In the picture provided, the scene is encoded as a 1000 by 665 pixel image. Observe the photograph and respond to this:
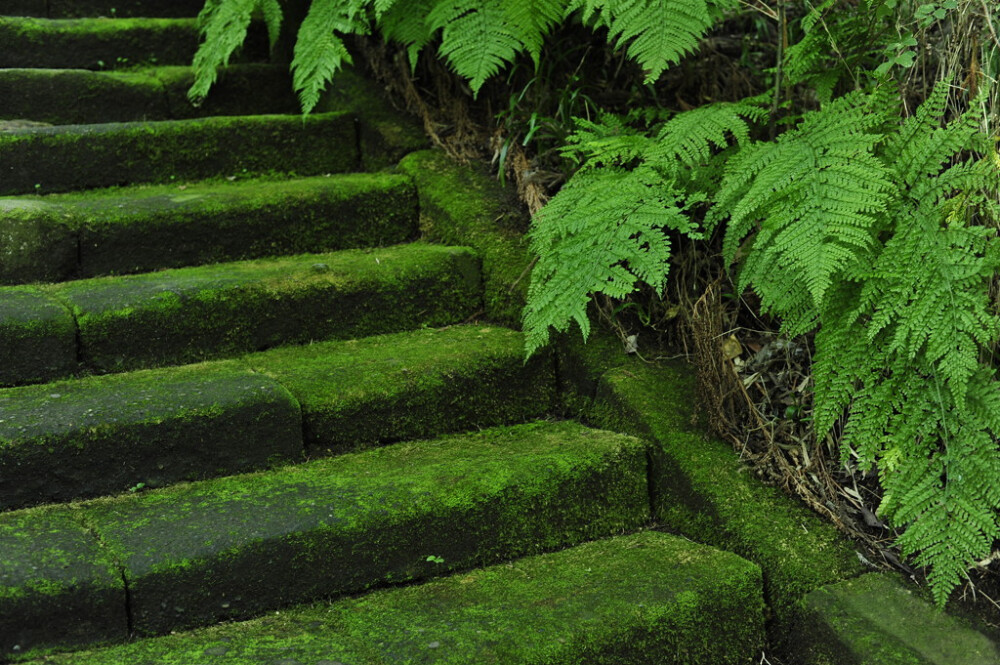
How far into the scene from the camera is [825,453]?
7.92 ft

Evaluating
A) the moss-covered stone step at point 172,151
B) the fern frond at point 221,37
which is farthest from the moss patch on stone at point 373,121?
the fern frond at point 221,37

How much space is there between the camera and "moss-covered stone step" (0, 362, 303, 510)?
2.20 m

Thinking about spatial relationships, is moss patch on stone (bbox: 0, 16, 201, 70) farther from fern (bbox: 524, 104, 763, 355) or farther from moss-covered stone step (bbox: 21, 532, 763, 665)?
moss-covered stone step (bbox: 21, 532, 763, 665)

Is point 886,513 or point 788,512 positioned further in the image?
point 788,512

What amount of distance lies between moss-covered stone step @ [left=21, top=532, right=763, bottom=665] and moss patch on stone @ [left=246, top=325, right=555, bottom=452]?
1.72 feet

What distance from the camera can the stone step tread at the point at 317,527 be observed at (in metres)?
1.98

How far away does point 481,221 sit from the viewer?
10.6 ft

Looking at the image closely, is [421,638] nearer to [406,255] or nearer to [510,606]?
[510,606]

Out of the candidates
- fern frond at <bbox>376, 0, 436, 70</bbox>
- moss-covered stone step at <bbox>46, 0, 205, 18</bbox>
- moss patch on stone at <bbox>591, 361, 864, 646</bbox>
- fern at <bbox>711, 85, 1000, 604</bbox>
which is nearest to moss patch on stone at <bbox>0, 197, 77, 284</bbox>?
fern frond at <bbox>376, 0, 436, 70</bbox>

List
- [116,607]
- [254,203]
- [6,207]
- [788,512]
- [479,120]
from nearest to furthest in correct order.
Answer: [116,607] → [788,512] → [6,207] → [254,203] → [479,120]

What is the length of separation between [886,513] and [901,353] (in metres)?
0.39

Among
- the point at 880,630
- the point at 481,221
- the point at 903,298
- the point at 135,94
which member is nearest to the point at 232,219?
the point at 481,221

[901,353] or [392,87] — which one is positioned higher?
[392,87]

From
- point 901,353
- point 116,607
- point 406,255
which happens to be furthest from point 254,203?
point 901,353
